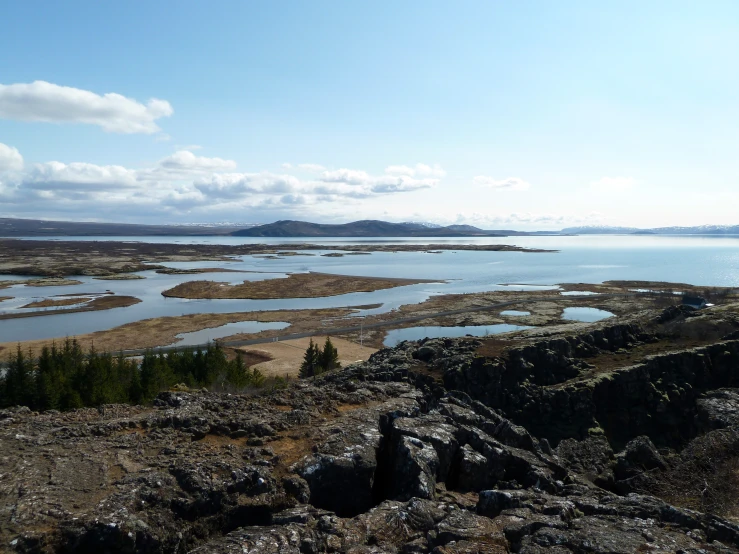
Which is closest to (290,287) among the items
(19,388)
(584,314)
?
(584,314)

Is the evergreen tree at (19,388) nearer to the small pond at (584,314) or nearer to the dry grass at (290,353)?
the dry grass at (290,353)

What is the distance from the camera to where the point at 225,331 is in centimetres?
8144

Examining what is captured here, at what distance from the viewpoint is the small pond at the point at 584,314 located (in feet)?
293

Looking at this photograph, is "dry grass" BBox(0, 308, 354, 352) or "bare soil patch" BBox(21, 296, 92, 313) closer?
"dry grass" BBox(0, 308, 354, 352)

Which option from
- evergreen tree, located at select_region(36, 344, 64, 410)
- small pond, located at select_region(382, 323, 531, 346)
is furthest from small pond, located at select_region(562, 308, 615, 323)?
evergreen tree, located at select_region(36, 344, 64, 410)

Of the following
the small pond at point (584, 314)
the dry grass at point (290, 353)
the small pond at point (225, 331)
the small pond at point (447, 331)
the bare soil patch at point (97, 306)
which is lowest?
the dry grass at point (290, 353)

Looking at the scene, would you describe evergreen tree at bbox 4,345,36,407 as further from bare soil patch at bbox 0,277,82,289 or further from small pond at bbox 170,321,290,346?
bare soil patch at bbox 0,277,82,289

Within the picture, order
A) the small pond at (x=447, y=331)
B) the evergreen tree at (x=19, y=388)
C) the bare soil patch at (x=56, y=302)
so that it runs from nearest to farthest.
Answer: the evergreen tree at (x=19, y=388)
the small pond at (x=447, y=331)
the bare soil patch at (x=56, y=302)

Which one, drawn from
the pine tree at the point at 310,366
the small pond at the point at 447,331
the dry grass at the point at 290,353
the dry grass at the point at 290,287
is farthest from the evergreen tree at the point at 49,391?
the dry grass at the point at 290,287

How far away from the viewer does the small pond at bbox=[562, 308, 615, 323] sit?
89.4 metres

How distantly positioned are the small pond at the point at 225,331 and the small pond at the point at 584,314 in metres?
56.1

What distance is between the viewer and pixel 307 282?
142625 mm

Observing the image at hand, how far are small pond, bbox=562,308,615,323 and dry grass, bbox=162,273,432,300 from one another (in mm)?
54388

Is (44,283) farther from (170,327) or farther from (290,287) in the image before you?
(170,327)
